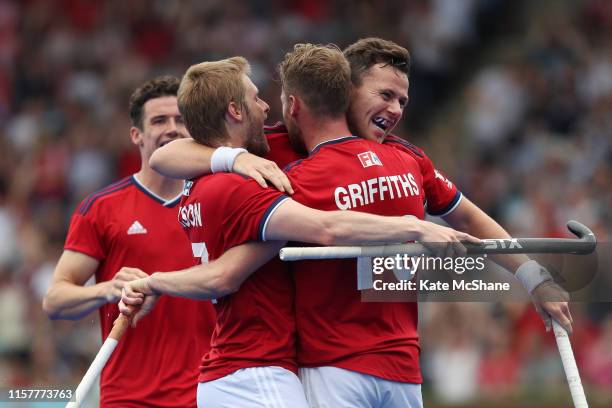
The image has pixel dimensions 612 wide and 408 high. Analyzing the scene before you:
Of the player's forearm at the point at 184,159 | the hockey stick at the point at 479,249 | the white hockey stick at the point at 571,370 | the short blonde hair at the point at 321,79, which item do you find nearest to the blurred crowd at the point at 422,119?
the white hockey stick at the point at 571,370

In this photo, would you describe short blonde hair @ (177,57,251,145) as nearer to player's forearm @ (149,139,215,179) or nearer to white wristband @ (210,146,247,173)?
player's forearm @ (149,139,215,179)

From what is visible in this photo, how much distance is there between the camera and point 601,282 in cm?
484

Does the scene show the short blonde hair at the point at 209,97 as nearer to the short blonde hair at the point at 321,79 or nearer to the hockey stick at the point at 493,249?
the short blonde hair at the point at 321,79

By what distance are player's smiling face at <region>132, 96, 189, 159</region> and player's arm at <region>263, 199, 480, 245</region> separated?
1939mm

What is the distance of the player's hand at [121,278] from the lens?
18.2ft

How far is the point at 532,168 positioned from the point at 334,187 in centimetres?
641

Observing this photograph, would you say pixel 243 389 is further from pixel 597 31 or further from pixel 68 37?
pixel 68 37

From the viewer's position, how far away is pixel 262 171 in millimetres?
4703

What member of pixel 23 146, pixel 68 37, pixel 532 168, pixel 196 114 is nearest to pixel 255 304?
pixel 196 114

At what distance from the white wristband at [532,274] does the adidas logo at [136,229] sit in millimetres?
2162

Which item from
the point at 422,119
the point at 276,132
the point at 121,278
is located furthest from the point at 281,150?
the point at 422,119

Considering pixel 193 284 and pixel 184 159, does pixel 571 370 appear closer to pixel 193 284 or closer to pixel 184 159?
pixel 193 284

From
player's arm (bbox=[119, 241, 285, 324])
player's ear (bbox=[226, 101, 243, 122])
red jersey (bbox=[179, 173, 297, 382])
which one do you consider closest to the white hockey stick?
red jersey (bbox=[179, 173, 297, 382])

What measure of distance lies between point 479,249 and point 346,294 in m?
0.59
